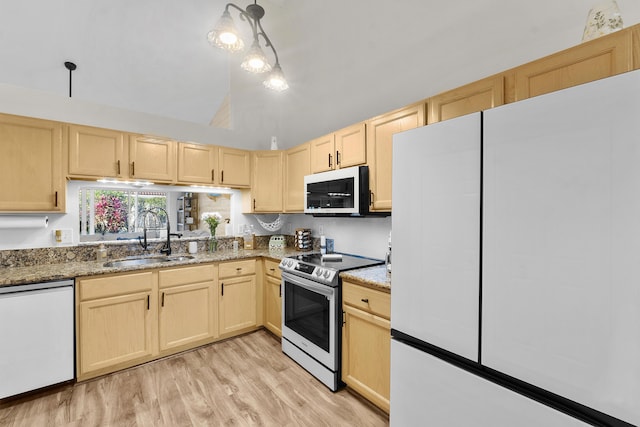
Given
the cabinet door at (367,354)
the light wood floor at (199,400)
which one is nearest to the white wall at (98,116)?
the light wood floor at (199,400)

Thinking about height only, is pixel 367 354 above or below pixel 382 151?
below

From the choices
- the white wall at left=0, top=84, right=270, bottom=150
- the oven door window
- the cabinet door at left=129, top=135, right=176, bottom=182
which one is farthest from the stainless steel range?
the white wall at left=0, top=84, right=270, bottom=150

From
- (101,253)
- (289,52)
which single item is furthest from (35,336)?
(289,52)

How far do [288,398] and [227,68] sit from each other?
3992 mm

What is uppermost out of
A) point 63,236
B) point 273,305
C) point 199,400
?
point 63,236

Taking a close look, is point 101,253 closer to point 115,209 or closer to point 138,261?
point 138,261

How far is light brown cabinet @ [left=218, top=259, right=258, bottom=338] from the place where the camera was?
3.01 m

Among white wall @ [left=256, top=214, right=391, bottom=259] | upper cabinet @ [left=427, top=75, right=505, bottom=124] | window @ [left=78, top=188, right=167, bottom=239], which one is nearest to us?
upper cabinet @ [left=427, top=75, right=505, bottom=124]

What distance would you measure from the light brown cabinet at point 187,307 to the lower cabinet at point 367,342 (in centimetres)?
152

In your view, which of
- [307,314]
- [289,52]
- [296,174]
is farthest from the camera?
[289,52]

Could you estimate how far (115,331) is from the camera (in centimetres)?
241

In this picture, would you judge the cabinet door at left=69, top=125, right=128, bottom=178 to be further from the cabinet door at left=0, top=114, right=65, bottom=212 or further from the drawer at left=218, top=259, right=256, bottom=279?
the drawer at left=218, top=259, right=256, bottom=279

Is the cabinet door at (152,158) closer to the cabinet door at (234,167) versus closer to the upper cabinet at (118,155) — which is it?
the upper cabinet at (118,155)

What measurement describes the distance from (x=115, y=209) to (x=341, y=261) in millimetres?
2529
